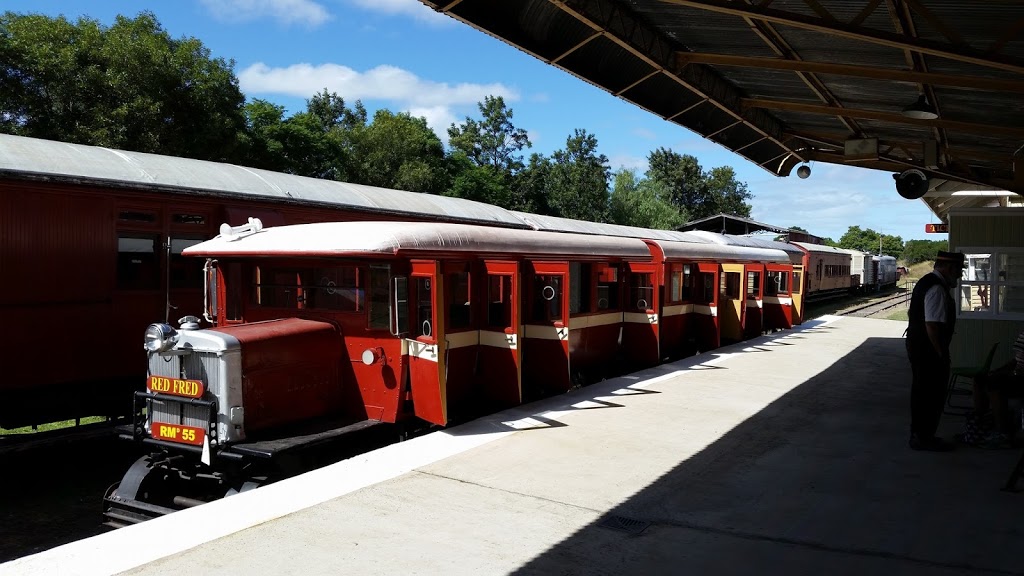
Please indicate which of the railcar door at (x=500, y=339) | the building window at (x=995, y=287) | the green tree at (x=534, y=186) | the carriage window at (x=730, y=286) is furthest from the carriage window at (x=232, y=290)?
the green tree at (x=534, y=186)

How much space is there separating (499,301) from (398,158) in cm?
4370

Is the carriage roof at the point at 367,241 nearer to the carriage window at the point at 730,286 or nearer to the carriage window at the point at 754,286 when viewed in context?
the carriage window at the point at 730,286

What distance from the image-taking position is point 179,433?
631 centimetres

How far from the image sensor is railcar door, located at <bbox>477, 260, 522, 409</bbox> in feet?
27.9

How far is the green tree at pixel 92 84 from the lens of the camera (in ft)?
79.5

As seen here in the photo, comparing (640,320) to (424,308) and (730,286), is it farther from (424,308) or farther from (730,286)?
(424,308)

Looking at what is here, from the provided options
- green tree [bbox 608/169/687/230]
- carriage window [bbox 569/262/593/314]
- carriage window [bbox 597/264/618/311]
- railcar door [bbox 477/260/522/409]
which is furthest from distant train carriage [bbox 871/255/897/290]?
railcar door [bbox 477/260/522/409]

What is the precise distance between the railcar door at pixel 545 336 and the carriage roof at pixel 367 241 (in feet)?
2.14

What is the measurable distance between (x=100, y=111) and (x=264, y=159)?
37.2 feet

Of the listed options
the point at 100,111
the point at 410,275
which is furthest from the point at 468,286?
the point at 100,111

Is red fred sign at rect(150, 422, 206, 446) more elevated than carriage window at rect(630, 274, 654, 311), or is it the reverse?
carriage window at rect(630, 274, 654, 311)

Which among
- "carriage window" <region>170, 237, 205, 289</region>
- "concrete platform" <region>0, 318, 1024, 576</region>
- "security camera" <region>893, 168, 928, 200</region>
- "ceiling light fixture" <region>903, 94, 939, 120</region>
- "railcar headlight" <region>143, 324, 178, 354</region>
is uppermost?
"ceiling light fixture" <region>903, 94, 939, 120</region>

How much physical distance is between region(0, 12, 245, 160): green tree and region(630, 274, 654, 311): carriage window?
19904 mm

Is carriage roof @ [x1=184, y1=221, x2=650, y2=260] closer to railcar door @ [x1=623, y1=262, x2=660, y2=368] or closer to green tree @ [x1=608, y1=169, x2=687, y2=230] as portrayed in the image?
railcar door @ [x1=623, y1=262, x2=660, y2=368]
